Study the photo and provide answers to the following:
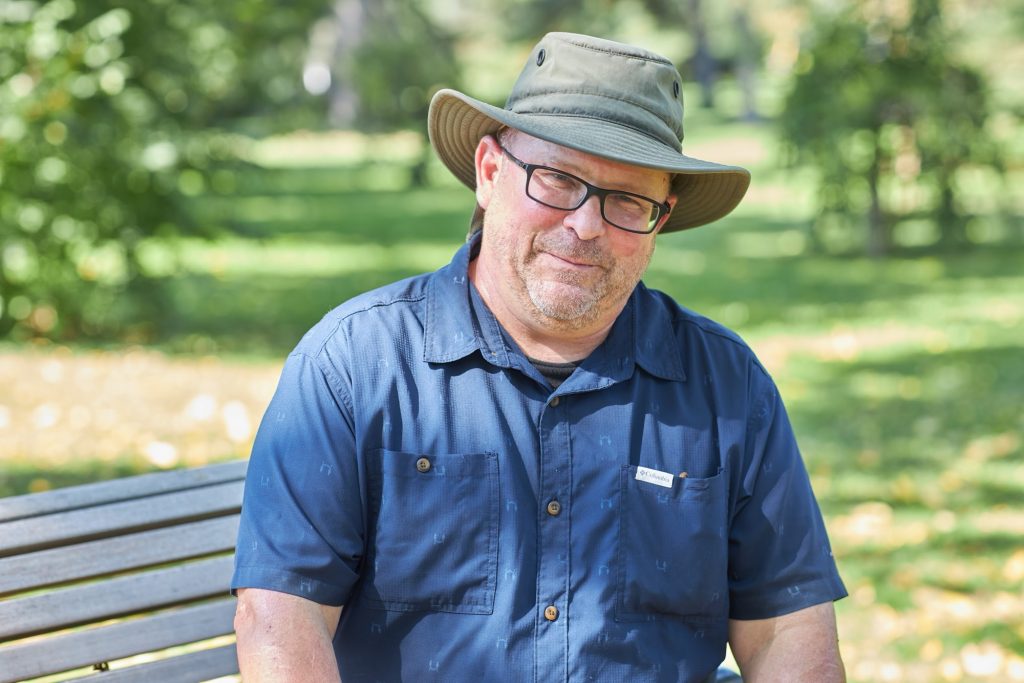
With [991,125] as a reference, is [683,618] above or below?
below

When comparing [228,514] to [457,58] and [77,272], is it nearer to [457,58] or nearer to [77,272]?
[77,272]


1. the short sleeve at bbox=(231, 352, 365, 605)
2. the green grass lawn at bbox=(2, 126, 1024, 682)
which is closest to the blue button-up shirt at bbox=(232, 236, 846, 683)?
the short sleeve at bbox=(231, 352, 365, 605)

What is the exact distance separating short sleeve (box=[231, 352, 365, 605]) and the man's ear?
1.72 ft

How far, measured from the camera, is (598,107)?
2.58 metres

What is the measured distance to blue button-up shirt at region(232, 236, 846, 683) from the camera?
2.43m

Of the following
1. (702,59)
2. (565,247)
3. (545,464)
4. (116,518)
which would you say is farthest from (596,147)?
(702,59)

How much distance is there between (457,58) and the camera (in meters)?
21.9

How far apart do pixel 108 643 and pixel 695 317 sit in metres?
1.36

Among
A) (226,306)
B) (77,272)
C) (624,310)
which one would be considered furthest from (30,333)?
(624,310)

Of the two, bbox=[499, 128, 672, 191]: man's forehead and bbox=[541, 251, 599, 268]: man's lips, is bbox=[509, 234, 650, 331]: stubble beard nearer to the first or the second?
bbox=[541, 251, 599, 268]: man's lips

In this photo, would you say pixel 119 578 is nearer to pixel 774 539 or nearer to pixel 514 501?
pixel 514 501

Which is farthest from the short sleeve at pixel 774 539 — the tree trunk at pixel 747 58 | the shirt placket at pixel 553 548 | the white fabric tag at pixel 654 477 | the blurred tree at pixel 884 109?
the tree trunk at pixel 747 58

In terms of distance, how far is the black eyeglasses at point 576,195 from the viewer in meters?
2.54

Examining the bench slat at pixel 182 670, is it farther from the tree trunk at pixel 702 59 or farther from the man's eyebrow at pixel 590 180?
the tree trunk at pixel 702 59
